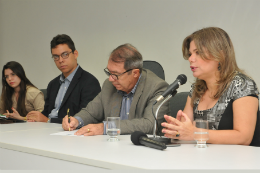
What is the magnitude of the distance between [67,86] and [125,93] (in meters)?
1.18

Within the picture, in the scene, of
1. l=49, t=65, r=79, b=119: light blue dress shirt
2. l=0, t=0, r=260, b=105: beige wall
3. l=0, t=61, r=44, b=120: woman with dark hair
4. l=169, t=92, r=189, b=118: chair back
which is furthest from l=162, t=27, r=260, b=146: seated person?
l=0, t=61, r=44, b=120: woman with dark hair

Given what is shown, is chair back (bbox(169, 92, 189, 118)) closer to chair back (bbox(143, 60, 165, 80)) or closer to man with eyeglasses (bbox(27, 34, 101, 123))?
chair back (bbox(143, 60, 165, 80))

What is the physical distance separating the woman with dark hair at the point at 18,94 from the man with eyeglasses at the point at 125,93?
1609 millimetres

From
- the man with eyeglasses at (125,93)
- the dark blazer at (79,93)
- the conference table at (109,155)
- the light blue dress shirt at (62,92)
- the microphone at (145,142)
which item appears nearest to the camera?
the conference table at (109,155)

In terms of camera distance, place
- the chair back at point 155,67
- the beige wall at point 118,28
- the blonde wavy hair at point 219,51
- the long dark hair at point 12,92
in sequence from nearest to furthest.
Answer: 1. the blonde wavy hair at point 219,51
2. the chair back at point 155,67
3. the beige wall at point 118,28
4. the long dark hair at point 12,92

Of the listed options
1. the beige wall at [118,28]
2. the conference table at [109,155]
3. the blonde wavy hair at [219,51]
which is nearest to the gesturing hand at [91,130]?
the conference table at [109,155]

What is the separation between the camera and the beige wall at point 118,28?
287 centimetres

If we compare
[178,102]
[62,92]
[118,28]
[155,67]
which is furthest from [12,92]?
[178,102]

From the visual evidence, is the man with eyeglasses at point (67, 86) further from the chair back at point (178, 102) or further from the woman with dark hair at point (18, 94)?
the chair back at point (178, 102)

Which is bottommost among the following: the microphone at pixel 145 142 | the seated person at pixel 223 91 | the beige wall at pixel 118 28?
the microphone at pixel 145 142

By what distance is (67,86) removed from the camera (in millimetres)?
3252

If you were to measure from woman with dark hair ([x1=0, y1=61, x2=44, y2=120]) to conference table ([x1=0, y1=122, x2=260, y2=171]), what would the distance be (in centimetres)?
203

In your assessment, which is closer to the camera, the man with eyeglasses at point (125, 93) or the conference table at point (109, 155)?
the conference table at point (109, 155)
